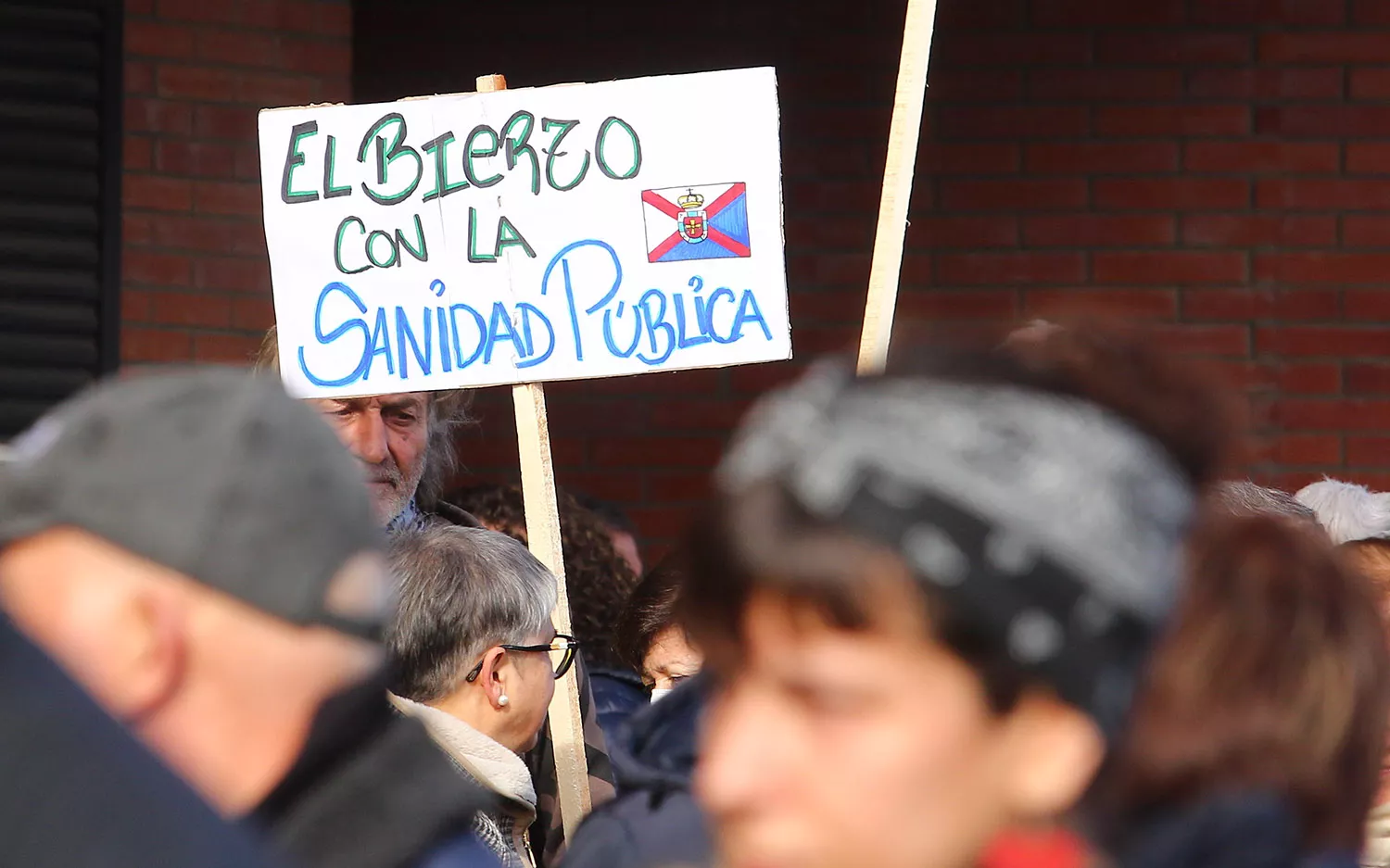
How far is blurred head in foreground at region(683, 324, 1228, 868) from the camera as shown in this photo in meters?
0.94

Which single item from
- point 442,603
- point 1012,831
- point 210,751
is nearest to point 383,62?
point 442,603

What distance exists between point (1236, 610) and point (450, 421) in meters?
2.58

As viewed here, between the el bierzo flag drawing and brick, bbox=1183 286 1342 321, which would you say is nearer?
the el bierzo flag drawing

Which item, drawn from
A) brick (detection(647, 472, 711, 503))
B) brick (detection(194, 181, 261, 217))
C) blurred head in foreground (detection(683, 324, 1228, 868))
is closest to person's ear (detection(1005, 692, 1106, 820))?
blurred head in foreground (detection(683, 324, 1228, 868))

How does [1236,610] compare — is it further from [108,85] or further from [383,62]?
[383,62]

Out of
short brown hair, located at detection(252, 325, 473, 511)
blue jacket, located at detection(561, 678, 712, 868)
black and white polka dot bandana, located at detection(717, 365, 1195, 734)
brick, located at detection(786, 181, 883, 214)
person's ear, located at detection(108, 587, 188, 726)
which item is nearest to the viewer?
black and white polka dot bandana, located at detection(717, 365, 1195, 734)

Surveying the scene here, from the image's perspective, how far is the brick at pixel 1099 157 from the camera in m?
4.92

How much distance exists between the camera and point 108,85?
4.45 m

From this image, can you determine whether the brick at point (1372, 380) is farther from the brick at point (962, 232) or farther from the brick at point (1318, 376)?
the brick at point (962, 232)

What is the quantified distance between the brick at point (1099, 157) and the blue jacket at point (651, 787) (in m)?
3.41

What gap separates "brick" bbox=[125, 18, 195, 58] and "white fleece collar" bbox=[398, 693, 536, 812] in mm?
2402

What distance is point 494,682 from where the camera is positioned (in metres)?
2.71

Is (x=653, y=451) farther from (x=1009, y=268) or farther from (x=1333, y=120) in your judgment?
(x=1333, y=120)

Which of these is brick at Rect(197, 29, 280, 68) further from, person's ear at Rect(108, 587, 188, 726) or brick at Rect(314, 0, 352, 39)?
person's ear at Rect(108, 587, 188, 726)
